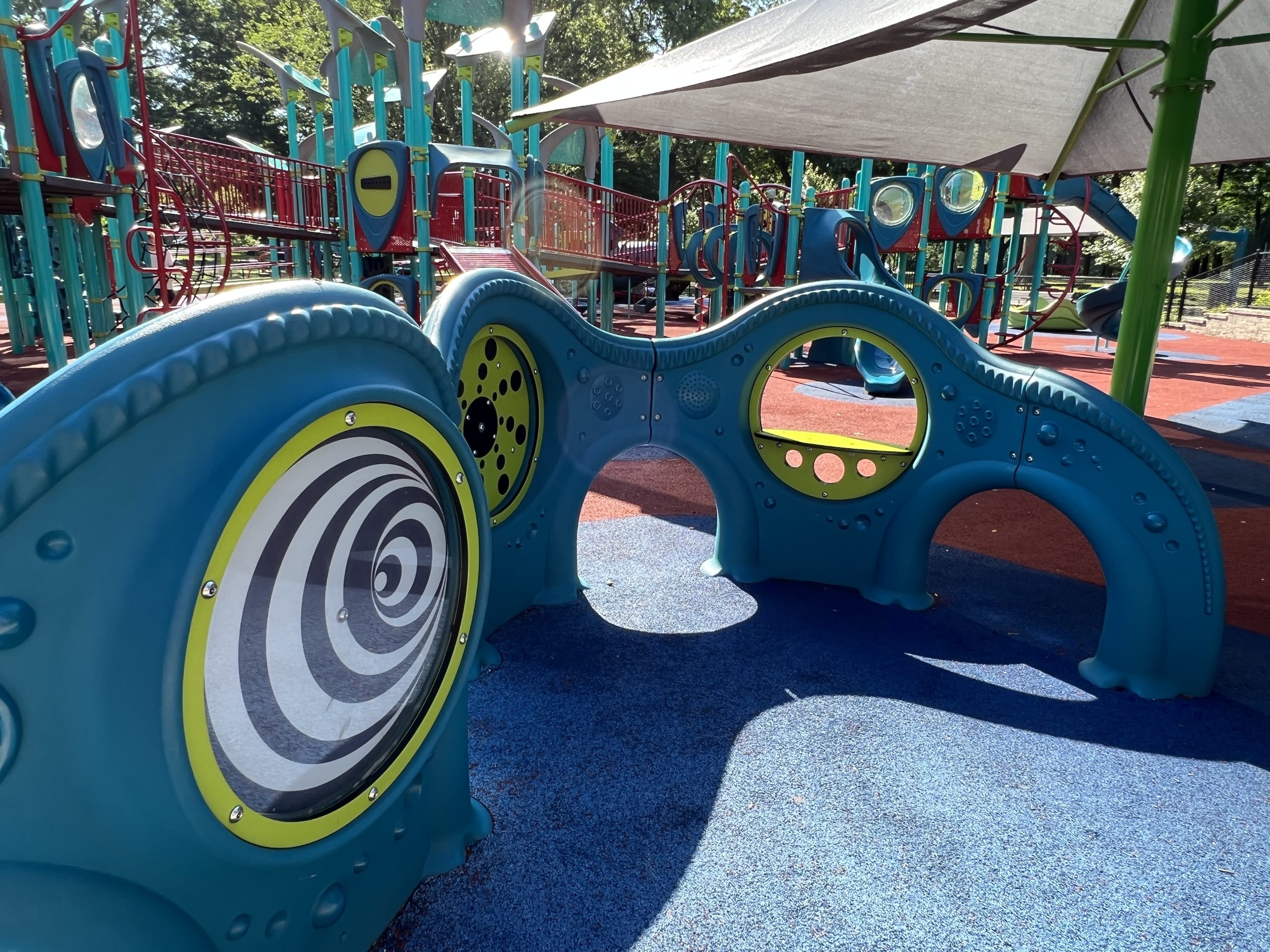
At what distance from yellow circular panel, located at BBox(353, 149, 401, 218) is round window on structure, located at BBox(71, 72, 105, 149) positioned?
3231mm

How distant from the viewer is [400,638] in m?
1.58

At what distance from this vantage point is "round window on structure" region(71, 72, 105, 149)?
20.0 ft

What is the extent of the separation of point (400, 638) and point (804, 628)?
231 cm

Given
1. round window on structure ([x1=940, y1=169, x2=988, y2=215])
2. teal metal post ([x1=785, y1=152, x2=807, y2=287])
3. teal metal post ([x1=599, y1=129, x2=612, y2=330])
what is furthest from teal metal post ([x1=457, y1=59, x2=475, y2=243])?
round window on structure ([x1=940, y1=169, x2=988, y2=215])

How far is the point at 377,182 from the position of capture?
9.33m

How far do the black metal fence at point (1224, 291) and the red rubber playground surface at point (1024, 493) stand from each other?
36.9 feet

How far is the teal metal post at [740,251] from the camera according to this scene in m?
10.6

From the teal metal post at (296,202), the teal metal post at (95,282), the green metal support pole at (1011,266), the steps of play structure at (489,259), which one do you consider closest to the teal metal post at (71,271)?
the teal metal post at (95,282)

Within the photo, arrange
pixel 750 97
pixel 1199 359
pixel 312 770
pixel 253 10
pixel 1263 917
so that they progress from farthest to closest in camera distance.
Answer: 1. pixel 253 10
2. pixel 1199 359
3. pixel 750 97
4. pixel 1263 917
5. pixel 312 770

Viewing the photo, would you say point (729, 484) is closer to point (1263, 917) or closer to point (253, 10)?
point (1263, 917)

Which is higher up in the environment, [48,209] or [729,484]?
[48,209]

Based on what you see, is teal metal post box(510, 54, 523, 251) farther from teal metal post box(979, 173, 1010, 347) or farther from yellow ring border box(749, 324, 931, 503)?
yellow ring border box(749, 324, 931, 503)

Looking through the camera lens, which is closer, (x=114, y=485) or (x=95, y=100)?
(x=114, y=485)

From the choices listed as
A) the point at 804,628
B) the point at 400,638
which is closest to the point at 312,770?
the point at 400,638
